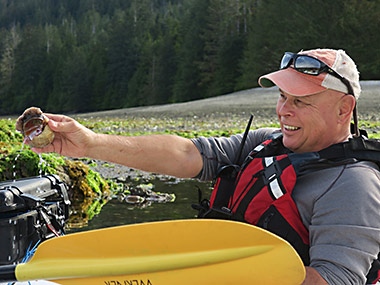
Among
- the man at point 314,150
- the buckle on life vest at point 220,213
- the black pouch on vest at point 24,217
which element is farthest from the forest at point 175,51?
the black pouch on vest at point 24,217

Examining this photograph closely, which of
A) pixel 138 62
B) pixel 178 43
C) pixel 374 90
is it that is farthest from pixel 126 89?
pixel 374 90

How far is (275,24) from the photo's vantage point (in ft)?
114

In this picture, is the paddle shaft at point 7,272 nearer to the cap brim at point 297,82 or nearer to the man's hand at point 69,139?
the man's hand at point 69,139

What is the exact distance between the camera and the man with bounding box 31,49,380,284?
171 cm

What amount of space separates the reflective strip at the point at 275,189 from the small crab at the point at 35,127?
0.96 m

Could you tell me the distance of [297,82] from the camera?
2.01 m

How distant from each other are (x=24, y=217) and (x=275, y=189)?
1.05 metres

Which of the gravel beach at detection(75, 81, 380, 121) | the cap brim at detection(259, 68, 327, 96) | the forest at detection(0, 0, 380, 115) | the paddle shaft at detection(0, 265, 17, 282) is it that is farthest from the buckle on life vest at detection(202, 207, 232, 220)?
the forest at detection(0, 0, 380, 115)

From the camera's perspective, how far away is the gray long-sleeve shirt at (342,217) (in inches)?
66.4

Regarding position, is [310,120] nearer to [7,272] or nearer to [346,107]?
[346,107]

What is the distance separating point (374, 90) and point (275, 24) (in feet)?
52.7

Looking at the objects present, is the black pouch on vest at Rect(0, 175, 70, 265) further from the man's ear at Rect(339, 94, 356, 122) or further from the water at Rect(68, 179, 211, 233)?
the water at Rect(68, 179, 211, 233)

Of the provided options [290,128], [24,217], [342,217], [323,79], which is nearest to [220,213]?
[290,128]

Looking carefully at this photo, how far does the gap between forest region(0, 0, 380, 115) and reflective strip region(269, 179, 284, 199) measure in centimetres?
2861
